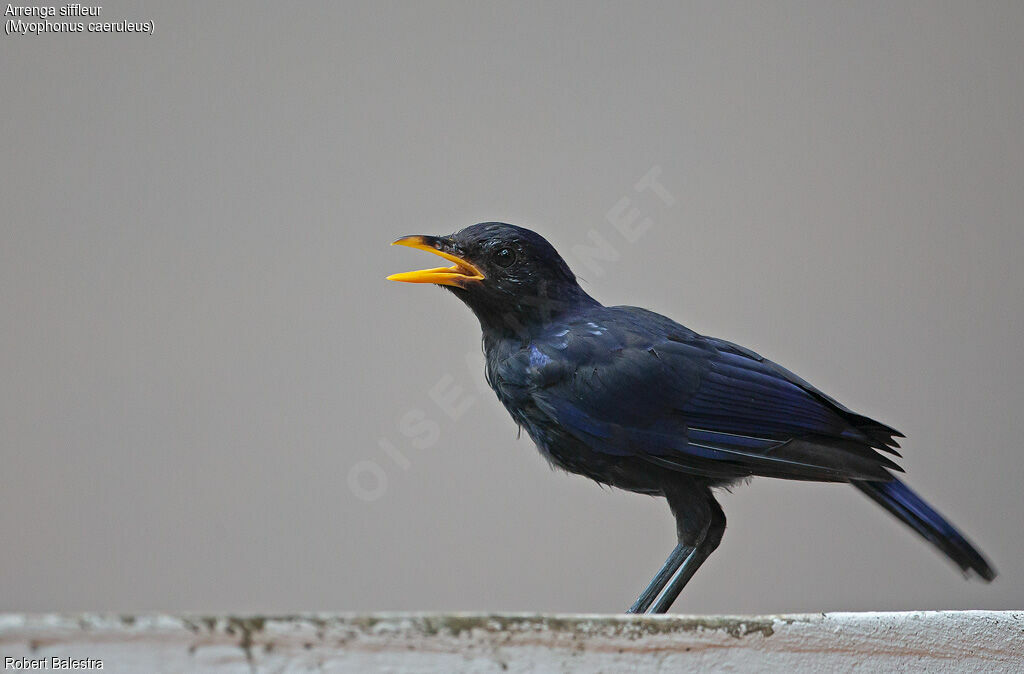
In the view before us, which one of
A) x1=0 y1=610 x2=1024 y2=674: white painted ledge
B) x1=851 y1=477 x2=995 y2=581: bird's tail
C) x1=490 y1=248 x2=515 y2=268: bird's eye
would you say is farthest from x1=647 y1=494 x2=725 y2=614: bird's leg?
x1=490 y1=248 x2=515 y2=268: bird's eye

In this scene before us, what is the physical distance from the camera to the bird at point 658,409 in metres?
1.24

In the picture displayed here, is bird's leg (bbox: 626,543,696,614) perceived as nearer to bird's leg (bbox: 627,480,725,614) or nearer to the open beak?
bird's leg (bbox: 627,480,725,614)

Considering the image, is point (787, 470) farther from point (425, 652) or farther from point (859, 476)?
point (425, 652)

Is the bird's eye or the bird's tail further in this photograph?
the bird's eye

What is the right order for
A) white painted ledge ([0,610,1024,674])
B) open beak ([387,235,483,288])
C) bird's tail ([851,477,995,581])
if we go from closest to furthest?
white painted ledge ([0,610,1024,674])
bird's tail ([851,477,995,581])
open beak ([387,235,483,288])

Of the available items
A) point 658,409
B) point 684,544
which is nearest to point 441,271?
point 658,409

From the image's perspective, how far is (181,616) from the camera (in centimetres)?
70

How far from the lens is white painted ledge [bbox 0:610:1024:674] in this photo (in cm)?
68

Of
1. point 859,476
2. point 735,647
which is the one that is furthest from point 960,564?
point 735,647

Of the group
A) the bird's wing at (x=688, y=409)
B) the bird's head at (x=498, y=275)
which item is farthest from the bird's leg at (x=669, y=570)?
the bird's head at (x=498, y=275)

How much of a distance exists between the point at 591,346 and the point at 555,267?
168 mm

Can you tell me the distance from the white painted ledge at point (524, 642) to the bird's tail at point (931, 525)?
7.4 inches

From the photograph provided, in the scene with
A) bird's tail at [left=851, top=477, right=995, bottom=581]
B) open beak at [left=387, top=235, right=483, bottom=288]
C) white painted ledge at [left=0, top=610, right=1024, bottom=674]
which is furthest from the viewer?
open beak at [left=387, top=235, right=483, bottom=288]

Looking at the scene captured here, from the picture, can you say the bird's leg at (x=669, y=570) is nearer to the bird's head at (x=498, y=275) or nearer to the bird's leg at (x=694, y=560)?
the bird's leg at (x=694, y=560)
